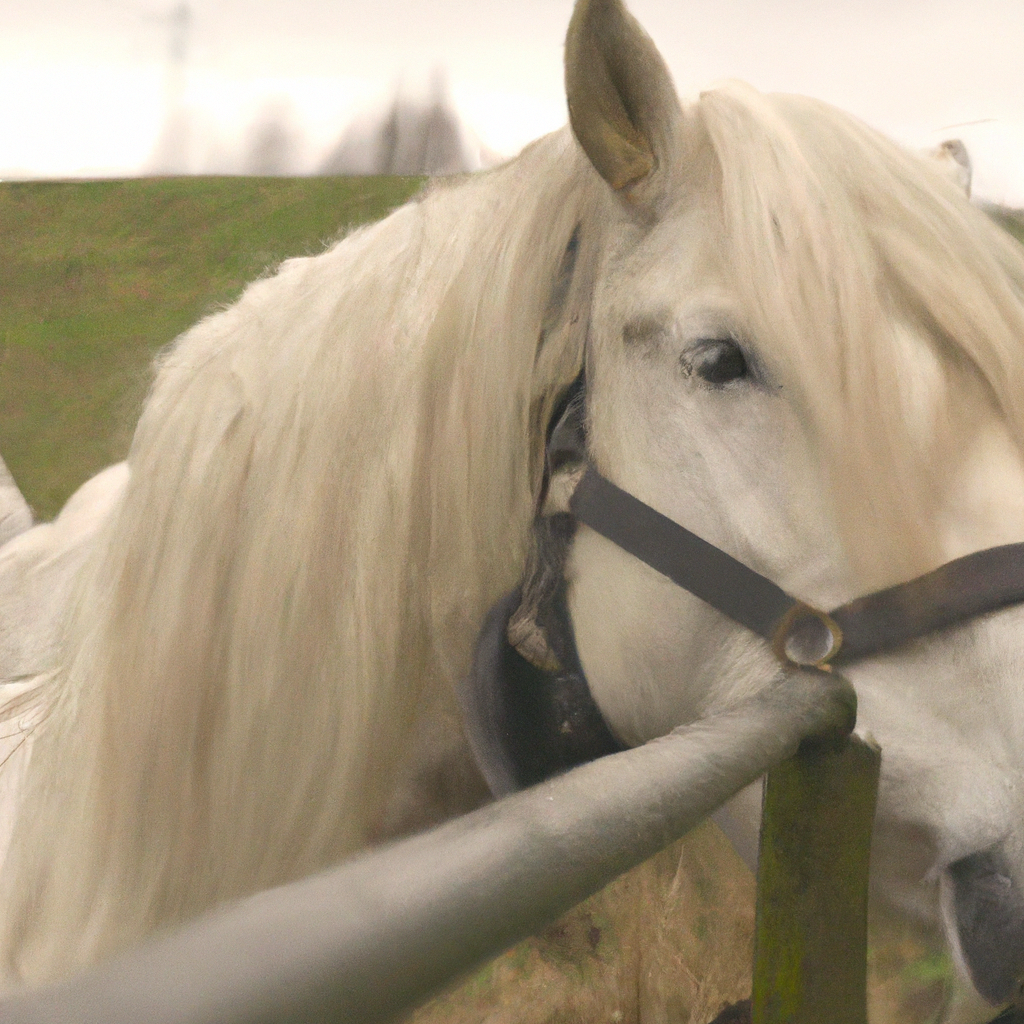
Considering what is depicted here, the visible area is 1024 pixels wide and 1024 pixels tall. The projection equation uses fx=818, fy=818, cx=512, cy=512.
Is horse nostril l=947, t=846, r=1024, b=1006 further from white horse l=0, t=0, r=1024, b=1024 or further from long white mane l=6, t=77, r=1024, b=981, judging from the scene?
long white mane l=6, t=77, r=1024, b=981

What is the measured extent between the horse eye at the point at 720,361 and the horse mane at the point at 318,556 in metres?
0.13

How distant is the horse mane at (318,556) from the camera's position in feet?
2.29

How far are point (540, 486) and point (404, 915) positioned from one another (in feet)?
1.70

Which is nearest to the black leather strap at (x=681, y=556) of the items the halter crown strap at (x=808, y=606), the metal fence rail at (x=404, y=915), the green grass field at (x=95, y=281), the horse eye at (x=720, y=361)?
the halter crown strap at (x=808, y=606)

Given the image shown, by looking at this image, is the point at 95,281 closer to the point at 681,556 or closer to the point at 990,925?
the point at 681,556

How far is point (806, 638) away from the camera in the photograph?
1.92ft

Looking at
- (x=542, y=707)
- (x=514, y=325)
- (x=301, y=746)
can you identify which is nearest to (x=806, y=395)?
(x=514, y=325)

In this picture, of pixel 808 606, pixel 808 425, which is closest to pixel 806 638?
pixel 808 606

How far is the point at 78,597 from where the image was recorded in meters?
0.83

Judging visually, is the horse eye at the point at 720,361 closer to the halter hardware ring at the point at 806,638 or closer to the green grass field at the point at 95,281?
the halter hardware ring at the point at 806,638

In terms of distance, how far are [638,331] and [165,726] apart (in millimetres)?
534

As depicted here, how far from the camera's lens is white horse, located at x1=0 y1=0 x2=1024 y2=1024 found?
58 centimetres

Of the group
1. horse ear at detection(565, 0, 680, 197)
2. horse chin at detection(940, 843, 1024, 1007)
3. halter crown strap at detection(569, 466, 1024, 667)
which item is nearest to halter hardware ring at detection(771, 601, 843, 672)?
A: halter crown strap at detection(569, 466, 1024, 667)

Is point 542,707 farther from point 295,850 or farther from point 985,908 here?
point 985,908
